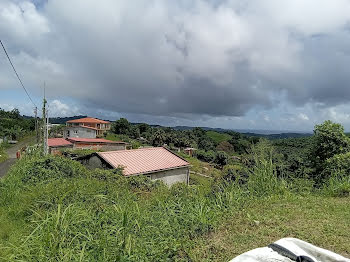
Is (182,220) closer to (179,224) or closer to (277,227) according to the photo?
(179,224)

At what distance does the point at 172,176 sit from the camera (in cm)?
1814

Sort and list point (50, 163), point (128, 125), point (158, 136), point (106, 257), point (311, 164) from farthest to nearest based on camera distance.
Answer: point (128, 125), point (158, 136), point (311, 164), point (50, 163), point (106, 257)

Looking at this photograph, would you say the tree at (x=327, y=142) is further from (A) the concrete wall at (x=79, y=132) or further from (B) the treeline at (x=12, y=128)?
(B) the treeline at (x=12, y=128)

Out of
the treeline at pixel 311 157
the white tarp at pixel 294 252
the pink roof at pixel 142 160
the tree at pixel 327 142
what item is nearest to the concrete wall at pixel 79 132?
the treeline at pixel 311 157

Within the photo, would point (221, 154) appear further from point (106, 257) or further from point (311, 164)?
point (106, 257)

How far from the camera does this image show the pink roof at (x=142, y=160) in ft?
51.8

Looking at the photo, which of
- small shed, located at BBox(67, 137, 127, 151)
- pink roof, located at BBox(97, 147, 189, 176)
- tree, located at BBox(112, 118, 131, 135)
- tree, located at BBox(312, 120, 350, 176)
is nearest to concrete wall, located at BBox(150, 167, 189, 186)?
pink roof, located at BBox(97, 147, 189, 176)

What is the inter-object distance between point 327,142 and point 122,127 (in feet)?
168

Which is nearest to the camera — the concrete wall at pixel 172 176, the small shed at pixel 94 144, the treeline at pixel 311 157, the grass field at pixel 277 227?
the grass field at pixel 277 227

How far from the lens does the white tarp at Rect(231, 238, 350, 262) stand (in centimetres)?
235

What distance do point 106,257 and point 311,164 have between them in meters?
17.5

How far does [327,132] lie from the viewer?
15.4m

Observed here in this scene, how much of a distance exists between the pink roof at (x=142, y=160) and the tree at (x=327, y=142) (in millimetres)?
9127

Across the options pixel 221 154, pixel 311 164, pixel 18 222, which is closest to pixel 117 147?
pixel 221 154
